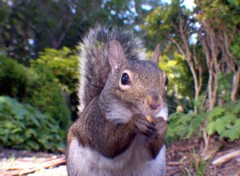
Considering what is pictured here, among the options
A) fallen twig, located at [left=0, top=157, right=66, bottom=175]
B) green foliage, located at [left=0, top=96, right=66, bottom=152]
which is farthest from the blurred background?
fallen twig, located at [left=0, top=157, right=66, bottom=175]

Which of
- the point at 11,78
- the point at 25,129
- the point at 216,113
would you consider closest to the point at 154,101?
the point at 216,113

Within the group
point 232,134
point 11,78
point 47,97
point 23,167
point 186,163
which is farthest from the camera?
point 47,97

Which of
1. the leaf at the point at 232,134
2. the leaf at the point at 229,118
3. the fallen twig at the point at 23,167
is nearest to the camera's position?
the leaf at the point at 232,134

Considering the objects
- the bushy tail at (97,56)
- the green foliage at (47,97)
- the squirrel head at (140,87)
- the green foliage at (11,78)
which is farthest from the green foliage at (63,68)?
the squirrel head at (140,87)

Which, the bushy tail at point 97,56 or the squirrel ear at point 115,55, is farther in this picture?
the bushy tail at point 97,56

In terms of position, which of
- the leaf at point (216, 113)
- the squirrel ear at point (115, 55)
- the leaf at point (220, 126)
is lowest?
the leaf at point (220, 126)

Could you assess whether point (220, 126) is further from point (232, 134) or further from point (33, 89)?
point (33, 89)

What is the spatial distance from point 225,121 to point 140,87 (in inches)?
64.8

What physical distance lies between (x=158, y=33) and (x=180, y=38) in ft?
0.82

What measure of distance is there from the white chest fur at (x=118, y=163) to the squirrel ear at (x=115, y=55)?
476 millimetres

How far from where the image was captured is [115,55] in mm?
2484

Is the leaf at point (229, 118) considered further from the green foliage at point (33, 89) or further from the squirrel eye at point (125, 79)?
the green foliage at point (33, 89)

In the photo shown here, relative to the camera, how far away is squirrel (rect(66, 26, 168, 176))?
2.03 m

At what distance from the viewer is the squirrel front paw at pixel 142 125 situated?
79.7 inches
